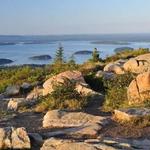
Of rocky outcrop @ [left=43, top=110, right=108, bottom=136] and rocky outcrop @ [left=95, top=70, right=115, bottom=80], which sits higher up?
rocky outcrop @ [left=95, top=70, right=115, bottom=80]

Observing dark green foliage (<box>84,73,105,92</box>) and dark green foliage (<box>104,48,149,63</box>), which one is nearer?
dark green foliage (<box>84,73,105,92</box>)

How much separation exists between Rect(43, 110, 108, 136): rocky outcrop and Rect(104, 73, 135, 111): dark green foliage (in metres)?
1.72

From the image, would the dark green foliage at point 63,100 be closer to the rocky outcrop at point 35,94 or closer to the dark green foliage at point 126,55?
the rocky outcrop at point 35,94

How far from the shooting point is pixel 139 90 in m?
13.8

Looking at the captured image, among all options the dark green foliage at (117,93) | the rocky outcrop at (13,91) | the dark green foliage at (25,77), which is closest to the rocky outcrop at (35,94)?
the rocky outcrop at (13,91)

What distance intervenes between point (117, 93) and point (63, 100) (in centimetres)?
161

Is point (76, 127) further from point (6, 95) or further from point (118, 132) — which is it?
point (6, 95)

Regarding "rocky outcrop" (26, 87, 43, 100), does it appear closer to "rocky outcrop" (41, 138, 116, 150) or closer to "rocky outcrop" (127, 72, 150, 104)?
"rocky outcrop" (127, 72, 150, 104)

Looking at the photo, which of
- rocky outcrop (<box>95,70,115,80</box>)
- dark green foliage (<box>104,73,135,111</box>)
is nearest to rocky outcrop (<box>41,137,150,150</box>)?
dark green foliage (<box>104,73,135,111</box>)

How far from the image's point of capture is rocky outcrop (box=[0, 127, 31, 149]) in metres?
9.66

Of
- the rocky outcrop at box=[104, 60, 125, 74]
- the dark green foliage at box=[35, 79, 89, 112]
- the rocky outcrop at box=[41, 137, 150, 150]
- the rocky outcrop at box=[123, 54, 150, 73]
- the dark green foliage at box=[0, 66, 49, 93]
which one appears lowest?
the dark green foliage at box=[0, 66, 49, 93]

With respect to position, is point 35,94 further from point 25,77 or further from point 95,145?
point 95,145

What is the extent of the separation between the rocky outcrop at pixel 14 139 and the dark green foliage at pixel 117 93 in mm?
4245

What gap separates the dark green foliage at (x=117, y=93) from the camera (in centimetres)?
1377
